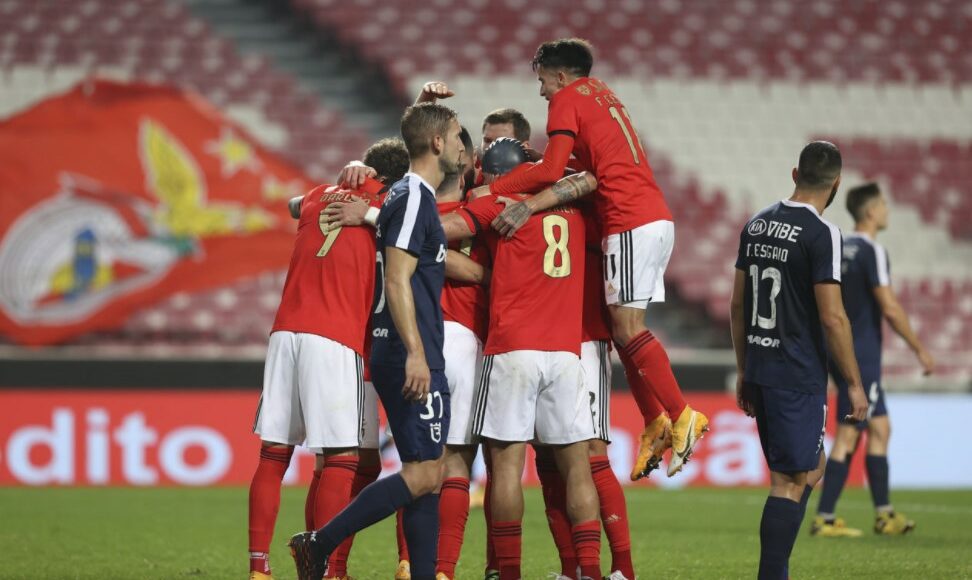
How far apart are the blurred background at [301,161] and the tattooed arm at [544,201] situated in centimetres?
742

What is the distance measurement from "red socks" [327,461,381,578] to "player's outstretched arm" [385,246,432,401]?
1.00m

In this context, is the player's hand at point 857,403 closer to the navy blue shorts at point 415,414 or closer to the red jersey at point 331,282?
the navy blue shorts at point 415,414

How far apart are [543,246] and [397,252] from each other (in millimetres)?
816

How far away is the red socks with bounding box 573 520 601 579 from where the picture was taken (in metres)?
5.74

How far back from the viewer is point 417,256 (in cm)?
549

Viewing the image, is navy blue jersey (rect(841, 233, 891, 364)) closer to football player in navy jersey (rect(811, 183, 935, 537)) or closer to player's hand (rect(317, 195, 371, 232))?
football player in navy jersey (rect(811, 183, 935, 537))

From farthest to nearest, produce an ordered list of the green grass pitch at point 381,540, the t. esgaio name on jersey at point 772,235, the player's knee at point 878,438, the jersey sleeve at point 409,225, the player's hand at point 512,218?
the player's knee at point 878,438 → the green grass pitch at point 381,540 → the player's hand at point 512,218 → the t. esgaio name on jersey at point 772,235 → the jersey sleeve at point 409,225

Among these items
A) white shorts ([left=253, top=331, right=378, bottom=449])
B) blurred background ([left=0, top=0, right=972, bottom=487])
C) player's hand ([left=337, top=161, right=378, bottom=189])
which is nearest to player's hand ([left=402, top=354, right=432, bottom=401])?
white shorts ([left=253, top=331, right=378, bottom=449])

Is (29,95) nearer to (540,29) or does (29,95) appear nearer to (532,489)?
(540,29)

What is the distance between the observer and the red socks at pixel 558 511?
6.21 m

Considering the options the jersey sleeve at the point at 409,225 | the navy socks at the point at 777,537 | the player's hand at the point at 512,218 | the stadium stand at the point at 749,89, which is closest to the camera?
the jersey sleeve at the point at 409,225

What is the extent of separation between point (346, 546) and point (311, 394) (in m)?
0.81

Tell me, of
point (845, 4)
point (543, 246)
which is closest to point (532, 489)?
point (543, 246)

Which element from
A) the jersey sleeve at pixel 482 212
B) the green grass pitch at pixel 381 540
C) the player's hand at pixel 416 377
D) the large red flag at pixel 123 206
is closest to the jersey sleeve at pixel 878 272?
the green grass pitch at pixel 381 540
